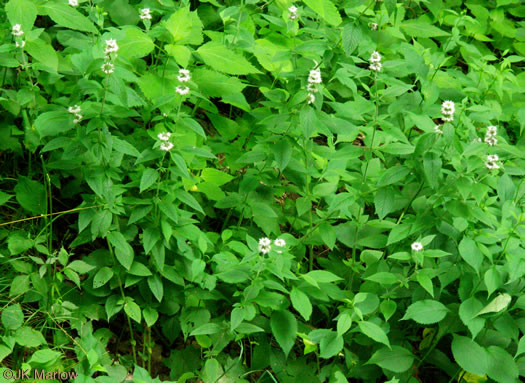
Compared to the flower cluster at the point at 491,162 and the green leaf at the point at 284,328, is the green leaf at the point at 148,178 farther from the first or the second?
the flower cluster at the point at 491,162

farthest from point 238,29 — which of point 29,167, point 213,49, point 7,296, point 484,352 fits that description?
point 484,352

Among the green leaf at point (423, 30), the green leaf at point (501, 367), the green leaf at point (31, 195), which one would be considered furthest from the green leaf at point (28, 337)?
the green leaf at point (423, 30)

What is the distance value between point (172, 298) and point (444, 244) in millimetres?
1338

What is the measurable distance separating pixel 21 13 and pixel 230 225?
61.0 inches

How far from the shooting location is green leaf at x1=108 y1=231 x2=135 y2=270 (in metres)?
2.93

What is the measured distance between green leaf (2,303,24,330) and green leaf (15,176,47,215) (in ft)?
1.90

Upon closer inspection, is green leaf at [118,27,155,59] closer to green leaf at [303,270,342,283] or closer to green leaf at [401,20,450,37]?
green leaf at [303,270,342,283]

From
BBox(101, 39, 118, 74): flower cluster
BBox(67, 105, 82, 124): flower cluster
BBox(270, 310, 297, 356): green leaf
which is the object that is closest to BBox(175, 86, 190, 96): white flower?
BBox(101, 39, 118, 74): flower cluster

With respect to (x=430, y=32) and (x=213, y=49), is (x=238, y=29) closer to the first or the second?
(x=213, y=49)

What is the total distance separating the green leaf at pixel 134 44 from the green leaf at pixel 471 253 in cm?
166

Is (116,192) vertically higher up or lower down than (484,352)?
higher up

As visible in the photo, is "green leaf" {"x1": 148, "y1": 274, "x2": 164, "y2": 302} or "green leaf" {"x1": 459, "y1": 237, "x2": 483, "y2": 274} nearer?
"green leaf" {"x1": 459, "y1": 237, "x2": 483, "y2": 274}

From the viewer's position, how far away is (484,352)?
2959mm

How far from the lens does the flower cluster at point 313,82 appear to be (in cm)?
288
